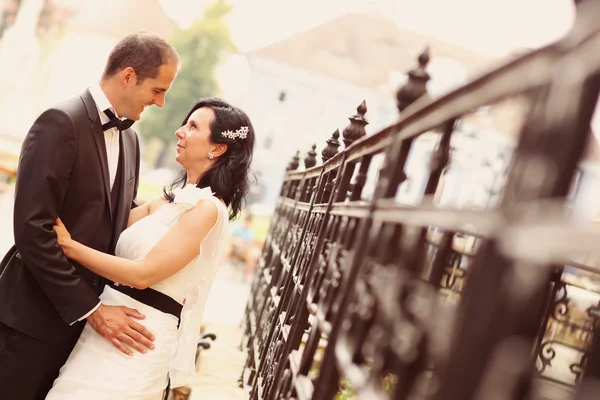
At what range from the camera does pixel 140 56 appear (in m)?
3.24

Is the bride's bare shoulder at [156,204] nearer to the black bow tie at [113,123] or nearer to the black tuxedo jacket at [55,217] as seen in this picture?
the black tuxedo jacket at [55,217]

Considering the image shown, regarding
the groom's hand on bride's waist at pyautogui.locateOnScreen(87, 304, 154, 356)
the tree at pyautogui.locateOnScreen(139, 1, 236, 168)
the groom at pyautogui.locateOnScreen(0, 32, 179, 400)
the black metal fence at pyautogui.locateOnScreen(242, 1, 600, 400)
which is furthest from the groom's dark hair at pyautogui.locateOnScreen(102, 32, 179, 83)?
the tree at pyautogui.locateOnScreen(139, 1, 236, 168)

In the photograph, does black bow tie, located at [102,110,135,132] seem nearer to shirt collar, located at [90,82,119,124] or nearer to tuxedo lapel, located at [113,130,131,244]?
shirt collar, located at [90,82,119,124]

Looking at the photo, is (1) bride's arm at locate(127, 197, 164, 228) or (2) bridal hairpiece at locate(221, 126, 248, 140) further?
(1) bride's arm at locate(127, 197, 164, 228)

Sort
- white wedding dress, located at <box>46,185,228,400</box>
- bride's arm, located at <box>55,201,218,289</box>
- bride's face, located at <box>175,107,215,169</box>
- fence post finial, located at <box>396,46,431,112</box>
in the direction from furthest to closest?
bride's face, located at <box>175,107,215,169</box> < white wedding dress, located at <box>46,185,228,400</box> < bride's arm, located at <box>55,201,218,289</box> < fence post finial, located at <box>396,46,431,112</box>

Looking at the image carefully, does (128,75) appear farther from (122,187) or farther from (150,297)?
(150,297)

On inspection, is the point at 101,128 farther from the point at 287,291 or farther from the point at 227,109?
the point at 287,291

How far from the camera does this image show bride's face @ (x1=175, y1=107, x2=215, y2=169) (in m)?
3.48

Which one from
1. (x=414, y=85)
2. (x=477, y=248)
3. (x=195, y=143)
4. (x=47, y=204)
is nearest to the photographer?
(x=477, y=248)

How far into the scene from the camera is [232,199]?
3.56m

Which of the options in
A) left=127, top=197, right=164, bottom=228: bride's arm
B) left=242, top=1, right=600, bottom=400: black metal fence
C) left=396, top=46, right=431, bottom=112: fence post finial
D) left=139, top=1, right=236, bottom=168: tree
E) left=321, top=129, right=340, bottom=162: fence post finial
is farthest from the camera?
left=139, top=1, right=236, bottom=168: tree

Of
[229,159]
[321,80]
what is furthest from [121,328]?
[321,80]

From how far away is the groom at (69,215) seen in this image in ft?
9.50

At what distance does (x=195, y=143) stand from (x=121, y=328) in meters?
1.01
